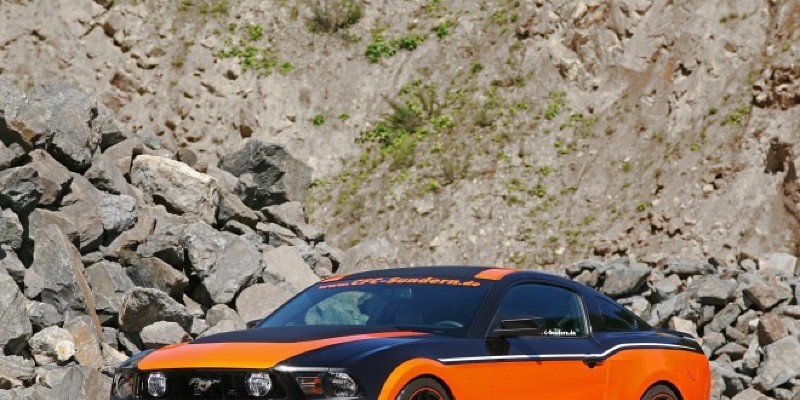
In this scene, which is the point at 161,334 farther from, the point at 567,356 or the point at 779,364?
the point at 779,364

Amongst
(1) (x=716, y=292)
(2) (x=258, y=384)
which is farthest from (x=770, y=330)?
(2) (x=258, y=384)

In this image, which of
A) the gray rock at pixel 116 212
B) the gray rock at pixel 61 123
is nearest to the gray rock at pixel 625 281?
the gray rock at pixel 116 212

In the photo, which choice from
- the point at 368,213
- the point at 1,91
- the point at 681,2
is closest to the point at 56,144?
the point at 1,91

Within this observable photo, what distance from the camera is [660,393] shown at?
9.14m

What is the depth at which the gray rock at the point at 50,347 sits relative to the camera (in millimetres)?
12789

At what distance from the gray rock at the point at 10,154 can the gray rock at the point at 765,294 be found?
9.47 metres

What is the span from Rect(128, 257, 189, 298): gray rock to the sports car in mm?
7056

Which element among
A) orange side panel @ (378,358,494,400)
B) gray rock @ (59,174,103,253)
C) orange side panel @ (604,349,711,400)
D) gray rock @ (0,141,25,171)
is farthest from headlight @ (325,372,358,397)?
gray rock @ (59,174,103,253)

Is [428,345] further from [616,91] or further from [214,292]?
[616,91]

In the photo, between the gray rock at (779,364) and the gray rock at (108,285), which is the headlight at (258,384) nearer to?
the gray rock at (108,285)

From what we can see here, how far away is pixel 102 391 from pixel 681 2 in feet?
60.9

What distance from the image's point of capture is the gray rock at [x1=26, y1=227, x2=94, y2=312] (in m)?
13.9

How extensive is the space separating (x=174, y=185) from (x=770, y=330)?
8.33 metres

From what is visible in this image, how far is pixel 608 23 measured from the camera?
2802 cm
